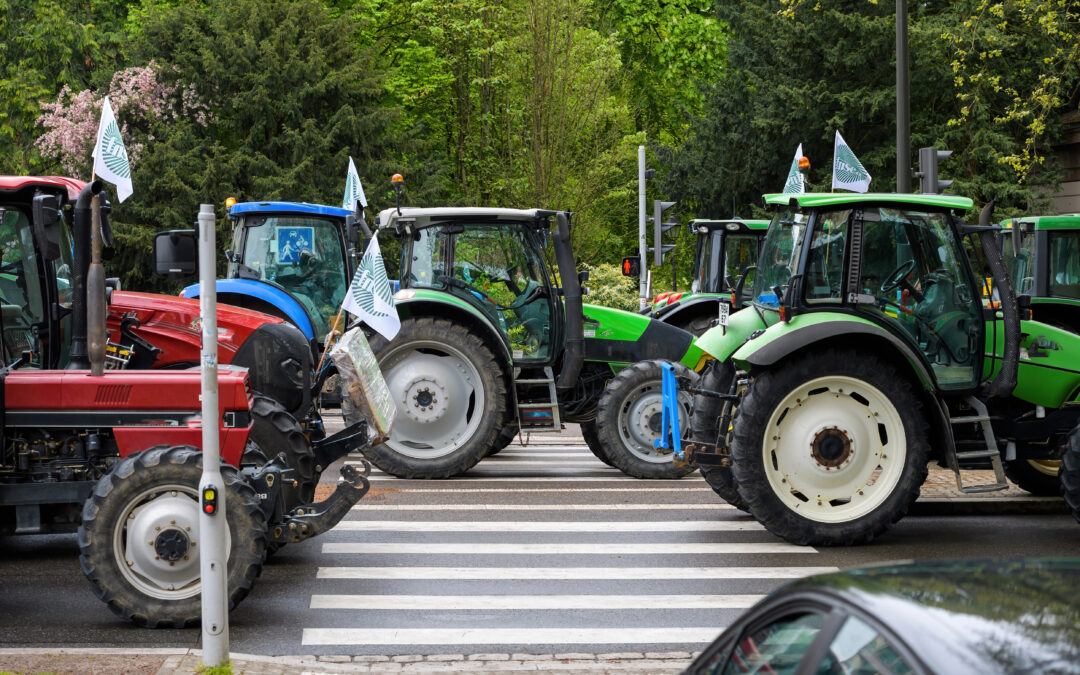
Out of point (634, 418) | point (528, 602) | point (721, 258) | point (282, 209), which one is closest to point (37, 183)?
point (528, 602)

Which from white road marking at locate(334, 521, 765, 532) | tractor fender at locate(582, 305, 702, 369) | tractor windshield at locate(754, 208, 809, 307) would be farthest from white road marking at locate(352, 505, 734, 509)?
tractor fender at locate(582, 305, 702, 369)

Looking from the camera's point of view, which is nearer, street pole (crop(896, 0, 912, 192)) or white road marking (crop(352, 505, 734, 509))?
white road marking (crop(352, 505, 734, 509))

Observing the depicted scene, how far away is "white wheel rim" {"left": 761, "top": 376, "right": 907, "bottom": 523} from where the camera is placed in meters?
9.78

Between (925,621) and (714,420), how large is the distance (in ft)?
25.9

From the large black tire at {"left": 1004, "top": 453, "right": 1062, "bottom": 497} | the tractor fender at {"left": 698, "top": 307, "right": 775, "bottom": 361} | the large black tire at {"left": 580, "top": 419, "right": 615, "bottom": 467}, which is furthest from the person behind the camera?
the large black tire at {"left": 580, "top": 419, "right": 615, "bottom": 467}

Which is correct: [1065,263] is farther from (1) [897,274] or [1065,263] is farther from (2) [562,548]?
(2) [562,548]

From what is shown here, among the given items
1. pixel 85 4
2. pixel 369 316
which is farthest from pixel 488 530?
pixel 85 4

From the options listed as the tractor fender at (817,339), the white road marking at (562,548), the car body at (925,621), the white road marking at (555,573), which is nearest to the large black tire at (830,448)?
the tractor fender at (817,339)

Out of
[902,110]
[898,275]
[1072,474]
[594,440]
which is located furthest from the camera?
[902,110]

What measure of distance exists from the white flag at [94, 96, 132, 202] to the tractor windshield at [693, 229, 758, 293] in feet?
38.7

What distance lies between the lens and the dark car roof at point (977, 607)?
2457mm

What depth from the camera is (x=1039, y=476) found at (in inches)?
471

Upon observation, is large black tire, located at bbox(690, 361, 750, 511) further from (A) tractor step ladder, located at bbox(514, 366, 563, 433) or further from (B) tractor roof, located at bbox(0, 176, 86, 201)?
(B) tractor roof, located at bbox(0, 176, 86, 201)

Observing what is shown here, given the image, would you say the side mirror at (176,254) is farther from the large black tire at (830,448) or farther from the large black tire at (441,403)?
the large black tire at (441,403)
